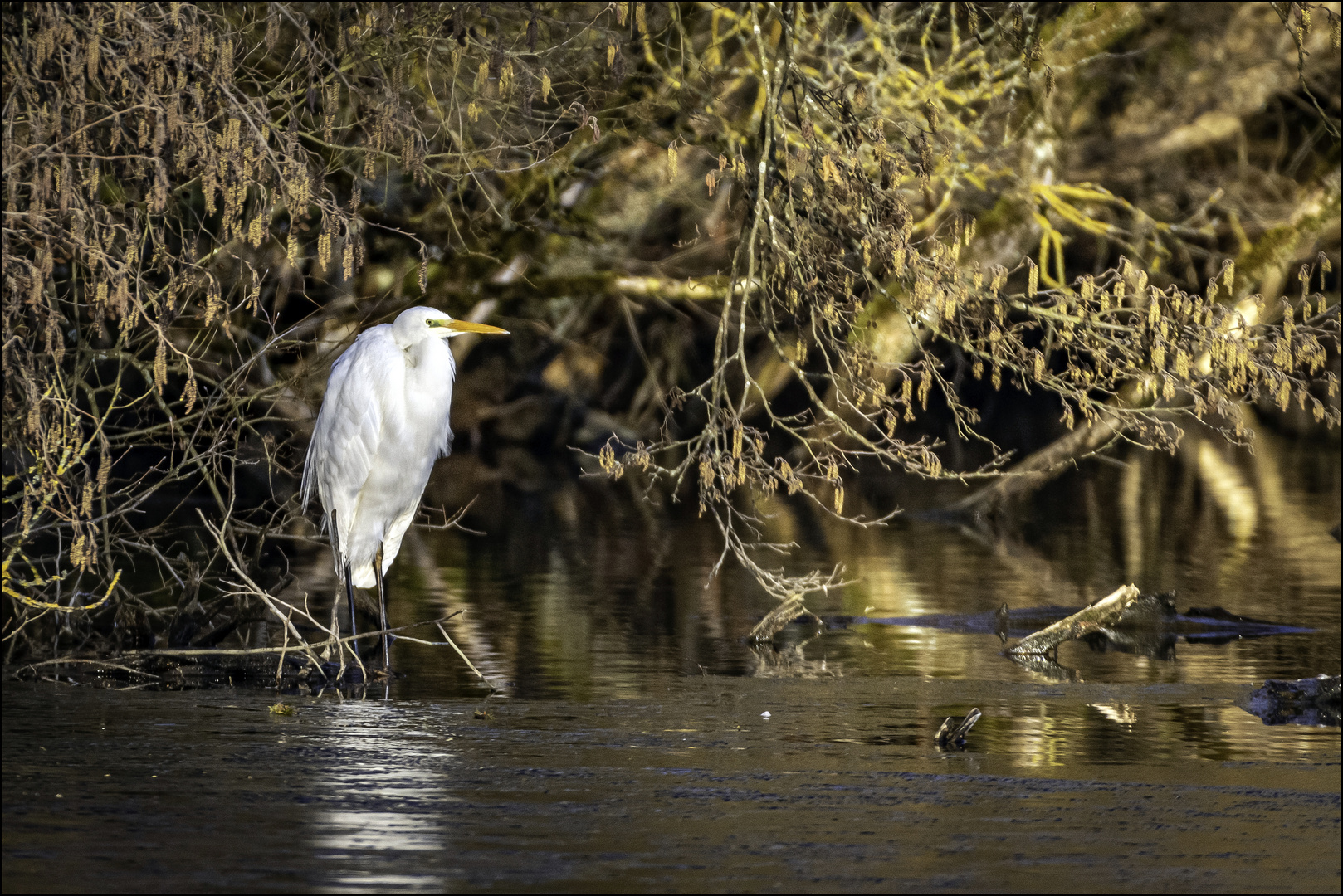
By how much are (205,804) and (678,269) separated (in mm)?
13535

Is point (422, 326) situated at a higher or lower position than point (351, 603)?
higher

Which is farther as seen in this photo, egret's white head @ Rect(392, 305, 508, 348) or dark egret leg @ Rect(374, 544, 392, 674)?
egret's white head @ Rect(392, 305, 508, 348)

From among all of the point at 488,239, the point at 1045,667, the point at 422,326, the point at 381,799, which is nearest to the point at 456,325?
the point at 422,326

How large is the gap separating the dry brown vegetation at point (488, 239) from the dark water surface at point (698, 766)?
84 centimetres

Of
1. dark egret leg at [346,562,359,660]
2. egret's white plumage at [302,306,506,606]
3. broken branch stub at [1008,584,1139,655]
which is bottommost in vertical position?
broken branch stub at [1008,584,1139,655]

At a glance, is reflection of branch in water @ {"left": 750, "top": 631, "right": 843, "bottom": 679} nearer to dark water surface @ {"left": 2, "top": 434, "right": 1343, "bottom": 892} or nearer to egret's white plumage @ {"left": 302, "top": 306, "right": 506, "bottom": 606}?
dark water surface @ {"left": 2, "top": 434, "right": 1343, "bottom": 892}

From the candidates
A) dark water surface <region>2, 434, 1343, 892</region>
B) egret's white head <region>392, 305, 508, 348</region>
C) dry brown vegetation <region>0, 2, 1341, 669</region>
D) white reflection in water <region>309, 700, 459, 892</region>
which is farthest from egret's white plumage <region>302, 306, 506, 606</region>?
white reflection in water <region>309, 700, 459, 892</region>

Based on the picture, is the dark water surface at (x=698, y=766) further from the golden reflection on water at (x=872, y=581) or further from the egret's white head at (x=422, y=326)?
the egret's white head at (x=422, y=326)

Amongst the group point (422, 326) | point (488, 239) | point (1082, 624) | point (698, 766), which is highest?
point (488, 239)

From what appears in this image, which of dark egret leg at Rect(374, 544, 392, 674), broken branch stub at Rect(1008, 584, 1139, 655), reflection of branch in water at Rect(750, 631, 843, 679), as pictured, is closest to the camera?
dark egret leg at Rect(374, 544, 392, 674)

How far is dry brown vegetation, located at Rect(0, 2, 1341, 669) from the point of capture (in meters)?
8.60

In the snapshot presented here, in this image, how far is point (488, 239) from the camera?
1480 cm

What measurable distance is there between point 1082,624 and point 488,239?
5958mm

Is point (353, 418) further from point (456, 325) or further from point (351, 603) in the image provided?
point (351, 603)
